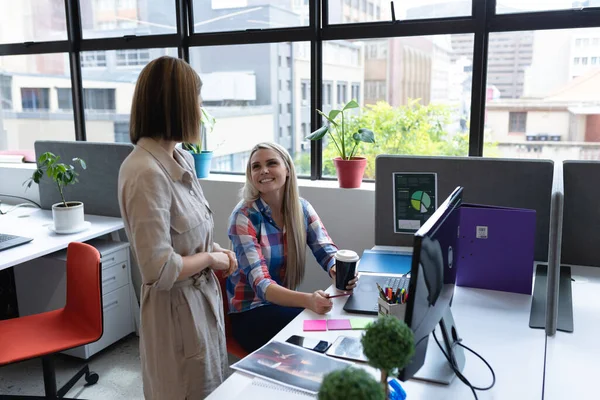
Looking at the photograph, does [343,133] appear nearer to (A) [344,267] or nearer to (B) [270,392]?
(A) [344,267]

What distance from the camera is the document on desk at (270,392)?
1206mm

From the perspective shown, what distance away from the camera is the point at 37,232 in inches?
110

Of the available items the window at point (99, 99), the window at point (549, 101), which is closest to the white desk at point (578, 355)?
the window at point (549, 101)

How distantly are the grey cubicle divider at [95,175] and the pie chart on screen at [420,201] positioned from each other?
1.63 meters

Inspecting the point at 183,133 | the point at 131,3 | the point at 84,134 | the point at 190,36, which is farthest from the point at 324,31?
the point at 84,134

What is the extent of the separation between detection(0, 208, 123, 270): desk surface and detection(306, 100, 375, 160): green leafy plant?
1239mm

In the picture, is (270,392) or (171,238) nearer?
(270,392)

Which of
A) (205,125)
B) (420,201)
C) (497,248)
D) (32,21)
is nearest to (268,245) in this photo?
(420,201)

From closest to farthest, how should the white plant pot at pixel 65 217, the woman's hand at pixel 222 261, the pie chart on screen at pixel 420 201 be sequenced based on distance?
the woman's hand at pixel 222 261, the pie chart on screen at pixel 420 201, the white plant pot at pixel 65 217

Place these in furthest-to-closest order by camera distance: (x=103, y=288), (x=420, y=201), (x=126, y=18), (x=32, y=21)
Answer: (x=32, y=21) < (x=126, y=18) < (x=103, y=288) < (x=420, y=201)

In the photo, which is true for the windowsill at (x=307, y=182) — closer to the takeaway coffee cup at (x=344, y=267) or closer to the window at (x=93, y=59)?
the window at (x=93, y=59)

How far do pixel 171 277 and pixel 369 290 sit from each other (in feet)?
2.30

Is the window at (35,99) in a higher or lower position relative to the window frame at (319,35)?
lower

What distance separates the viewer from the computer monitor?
3.41 feet
